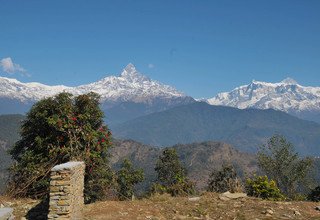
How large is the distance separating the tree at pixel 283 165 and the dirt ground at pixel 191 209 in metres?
34.8

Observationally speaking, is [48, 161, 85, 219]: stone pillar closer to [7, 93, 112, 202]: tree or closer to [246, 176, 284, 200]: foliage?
[7, 93, 112, 202]: tree

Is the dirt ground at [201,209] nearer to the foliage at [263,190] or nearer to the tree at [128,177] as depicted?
the foliage at [263,190]

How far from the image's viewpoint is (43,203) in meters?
21.7

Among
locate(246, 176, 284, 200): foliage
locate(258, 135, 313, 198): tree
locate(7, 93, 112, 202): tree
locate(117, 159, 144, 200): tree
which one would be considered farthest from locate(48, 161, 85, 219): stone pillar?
locate(117, 159, 144, 200): tree

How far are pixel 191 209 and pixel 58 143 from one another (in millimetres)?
10499

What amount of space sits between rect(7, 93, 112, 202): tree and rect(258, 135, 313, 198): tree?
3142 cm

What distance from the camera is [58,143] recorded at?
2528 centimetres

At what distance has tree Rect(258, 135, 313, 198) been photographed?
55906 mm

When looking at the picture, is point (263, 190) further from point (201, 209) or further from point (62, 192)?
point (62, 192)

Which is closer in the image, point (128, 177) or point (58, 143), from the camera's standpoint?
point (58, 143)

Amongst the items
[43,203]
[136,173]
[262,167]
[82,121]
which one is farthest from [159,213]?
[136,173]

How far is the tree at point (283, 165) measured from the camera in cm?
5591

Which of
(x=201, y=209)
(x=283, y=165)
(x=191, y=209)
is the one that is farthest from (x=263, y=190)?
(x=283, y=165)

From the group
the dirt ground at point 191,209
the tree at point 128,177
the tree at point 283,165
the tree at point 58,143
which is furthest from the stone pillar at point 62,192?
the tree at point 128,177
